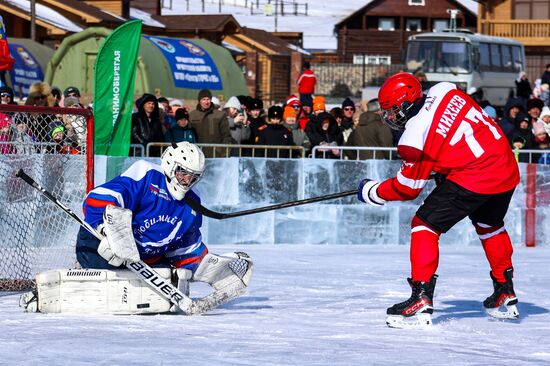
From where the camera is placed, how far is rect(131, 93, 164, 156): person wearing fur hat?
1280cm

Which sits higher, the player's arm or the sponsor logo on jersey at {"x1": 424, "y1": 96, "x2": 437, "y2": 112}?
the sponsor logo on jersey at {"x1": 424, "y1": 96, "x2": 437, "y2": 112}

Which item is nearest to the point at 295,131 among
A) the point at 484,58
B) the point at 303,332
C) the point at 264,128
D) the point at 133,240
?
the point at 264,128

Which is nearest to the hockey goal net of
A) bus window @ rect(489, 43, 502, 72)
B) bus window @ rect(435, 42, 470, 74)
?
bus window @ rect(435, 42, 470, 74)

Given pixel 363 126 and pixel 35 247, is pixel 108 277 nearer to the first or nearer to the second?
pixel 35 247

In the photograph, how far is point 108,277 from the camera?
733 cm

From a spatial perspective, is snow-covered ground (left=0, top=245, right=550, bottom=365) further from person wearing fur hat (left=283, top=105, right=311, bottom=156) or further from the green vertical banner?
person wearing fur hat (left=283, top=105, right=311, bottom=156)

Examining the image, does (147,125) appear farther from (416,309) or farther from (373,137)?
(416,309)

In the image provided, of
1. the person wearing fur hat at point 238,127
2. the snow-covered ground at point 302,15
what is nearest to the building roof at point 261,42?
the snow-covered ground at point 302,15

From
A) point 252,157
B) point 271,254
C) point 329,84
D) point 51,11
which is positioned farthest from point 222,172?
point 329,84

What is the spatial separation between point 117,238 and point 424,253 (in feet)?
5.66

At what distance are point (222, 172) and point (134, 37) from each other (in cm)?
162

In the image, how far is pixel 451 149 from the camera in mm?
6945

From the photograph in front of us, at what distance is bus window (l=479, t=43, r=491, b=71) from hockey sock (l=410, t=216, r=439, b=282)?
21629 millimetres

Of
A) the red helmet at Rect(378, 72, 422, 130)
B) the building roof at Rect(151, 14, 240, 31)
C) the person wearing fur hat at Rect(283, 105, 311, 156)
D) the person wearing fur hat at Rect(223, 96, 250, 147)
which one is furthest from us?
the building roof at Rect(151, 14, 240, 31)
